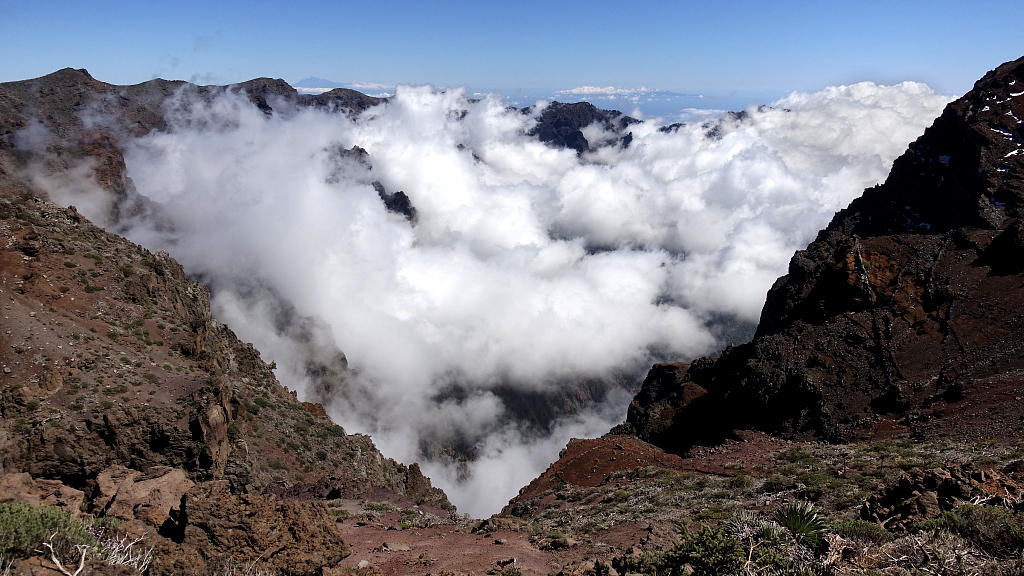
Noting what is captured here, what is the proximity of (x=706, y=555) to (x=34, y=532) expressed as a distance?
949cm

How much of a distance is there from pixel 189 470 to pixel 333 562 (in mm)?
12891

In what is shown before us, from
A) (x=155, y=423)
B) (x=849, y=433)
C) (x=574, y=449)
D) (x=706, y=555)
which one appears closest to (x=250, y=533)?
(x=706, y=555)

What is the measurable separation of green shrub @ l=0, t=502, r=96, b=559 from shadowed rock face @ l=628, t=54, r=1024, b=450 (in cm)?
2885

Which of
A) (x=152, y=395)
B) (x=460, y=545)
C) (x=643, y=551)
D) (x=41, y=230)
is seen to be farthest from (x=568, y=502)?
(x=41, y=230)

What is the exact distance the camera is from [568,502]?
78.1 feet

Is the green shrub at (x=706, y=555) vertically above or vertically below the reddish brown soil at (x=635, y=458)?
above

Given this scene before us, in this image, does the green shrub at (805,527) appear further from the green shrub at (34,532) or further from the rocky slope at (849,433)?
the green shrub at (34,532)

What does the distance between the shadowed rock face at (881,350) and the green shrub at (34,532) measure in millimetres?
28852

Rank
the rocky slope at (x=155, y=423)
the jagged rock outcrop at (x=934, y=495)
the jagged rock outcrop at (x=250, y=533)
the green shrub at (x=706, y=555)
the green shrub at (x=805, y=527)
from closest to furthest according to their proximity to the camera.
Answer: the green shrub at (x=706, y=555), the green shrub at (x=805, y=527), the jagged rock outcrop at (x=250, y=533), the jagged rock outcrop at (x=934, y=495), the rocky slope at (x=155, y=423)

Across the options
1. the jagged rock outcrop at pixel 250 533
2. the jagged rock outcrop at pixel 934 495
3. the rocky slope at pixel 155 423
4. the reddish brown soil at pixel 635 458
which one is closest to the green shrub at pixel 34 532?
the rocky slope at pixel 155 423

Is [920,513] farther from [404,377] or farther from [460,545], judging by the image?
[404,377]

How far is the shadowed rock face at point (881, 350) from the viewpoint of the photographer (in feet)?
89.4

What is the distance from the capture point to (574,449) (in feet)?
109

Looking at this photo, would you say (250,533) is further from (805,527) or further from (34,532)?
(805,527)
